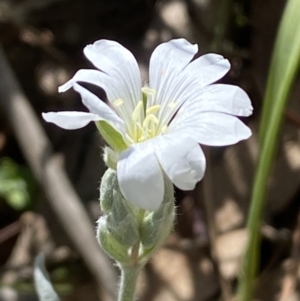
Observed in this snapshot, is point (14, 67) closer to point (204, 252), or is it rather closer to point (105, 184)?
point (204, 252)

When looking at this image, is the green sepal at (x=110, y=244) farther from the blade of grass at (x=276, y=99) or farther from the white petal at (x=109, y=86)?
the blade of grass at (x=276, y=99)

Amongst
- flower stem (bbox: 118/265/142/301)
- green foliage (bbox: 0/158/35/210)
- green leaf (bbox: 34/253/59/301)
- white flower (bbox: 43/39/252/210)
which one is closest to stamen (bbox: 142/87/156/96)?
white flower (bbox: 43/39/252/210)

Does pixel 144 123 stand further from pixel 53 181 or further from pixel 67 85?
pixel 53 181

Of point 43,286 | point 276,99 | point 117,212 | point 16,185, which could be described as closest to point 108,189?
point 117,212

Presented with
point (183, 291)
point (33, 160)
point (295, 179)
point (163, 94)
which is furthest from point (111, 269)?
point (163, 94)

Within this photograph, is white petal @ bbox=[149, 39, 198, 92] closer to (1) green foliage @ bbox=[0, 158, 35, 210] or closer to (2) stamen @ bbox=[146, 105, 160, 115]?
(2) stamen @ bbox=[146, 105, 160, 115]

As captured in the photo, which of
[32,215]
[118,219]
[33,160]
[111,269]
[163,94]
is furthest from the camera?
[32,215]
